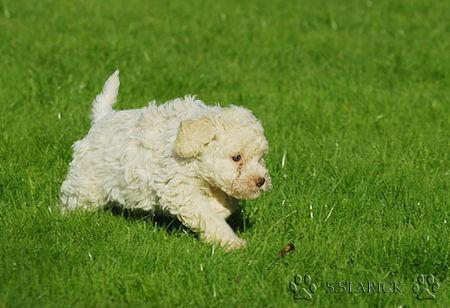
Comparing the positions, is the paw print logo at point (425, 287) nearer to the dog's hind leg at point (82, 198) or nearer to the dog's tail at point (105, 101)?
the dog's hind leg at point (82, 198)

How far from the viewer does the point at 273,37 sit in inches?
384

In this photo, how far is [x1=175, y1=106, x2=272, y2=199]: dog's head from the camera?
423 centimetres

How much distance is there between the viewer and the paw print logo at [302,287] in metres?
4.01

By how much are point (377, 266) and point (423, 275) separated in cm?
29

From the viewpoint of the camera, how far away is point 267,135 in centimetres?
670

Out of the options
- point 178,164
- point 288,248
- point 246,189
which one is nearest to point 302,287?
point 288,248

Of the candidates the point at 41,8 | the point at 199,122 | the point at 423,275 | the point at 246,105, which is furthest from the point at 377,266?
the point at 41,8

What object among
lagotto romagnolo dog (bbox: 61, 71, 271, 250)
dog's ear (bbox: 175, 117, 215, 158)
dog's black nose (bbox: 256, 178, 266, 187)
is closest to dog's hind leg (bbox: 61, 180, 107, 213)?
lagotto romagnolo dog (bbox: 61, 71, 271, 250)

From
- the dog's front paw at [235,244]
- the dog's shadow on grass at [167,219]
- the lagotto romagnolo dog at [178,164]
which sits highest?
the lagotto romagnolo dog at [178,164]

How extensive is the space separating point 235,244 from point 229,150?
2.08 ft

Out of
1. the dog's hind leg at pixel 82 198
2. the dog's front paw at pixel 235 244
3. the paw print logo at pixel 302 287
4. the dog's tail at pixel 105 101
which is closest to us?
the paw print logo at pixel 302 287

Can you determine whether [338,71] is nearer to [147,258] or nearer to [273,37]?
[273,37]

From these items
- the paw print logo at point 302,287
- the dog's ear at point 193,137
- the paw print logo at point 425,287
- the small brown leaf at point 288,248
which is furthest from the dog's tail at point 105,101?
the paw print logo at point 425,287

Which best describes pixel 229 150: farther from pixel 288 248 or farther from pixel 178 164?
pixel 288 248
